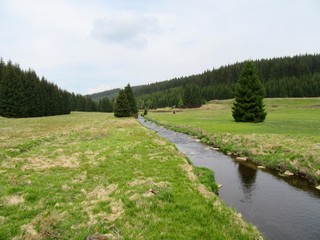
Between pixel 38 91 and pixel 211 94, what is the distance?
104 m

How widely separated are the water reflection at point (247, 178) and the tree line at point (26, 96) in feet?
254

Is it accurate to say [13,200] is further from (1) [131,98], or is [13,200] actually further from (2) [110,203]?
(1) [131,98]

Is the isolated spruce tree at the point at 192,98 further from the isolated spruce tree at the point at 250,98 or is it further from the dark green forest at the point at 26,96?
the isolated spruce tree at the point at 250,98

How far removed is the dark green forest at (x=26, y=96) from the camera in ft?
257

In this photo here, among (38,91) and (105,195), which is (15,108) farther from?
(105,195)

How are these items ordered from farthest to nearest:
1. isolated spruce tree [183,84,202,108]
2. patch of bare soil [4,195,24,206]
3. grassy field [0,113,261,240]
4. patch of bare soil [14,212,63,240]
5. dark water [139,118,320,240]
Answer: isolated spruce tree [183,84,202,108], dark water [139,118,320,240], patch of bare soil [4,195,24,206], grassy field [0,113,261,240], patch of bare soil [14,212,63,240]

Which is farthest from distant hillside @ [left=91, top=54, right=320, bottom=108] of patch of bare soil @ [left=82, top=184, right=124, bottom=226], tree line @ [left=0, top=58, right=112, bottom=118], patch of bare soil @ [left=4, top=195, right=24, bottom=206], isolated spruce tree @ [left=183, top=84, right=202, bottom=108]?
patch of bare soil @ [left=4, top=195, right=24, bottom=206]

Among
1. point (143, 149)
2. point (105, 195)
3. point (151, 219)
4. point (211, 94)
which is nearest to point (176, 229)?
point (151, 219)

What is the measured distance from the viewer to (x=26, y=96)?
84438mm

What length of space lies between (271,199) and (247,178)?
4079 mm

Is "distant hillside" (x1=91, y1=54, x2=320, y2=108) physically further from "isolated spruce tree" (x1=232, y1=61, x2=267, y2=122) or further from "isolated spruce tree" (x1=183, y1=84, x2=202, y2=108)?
"isolated spruce tree" (x1=232, y1=61, x2=267, y2=122)

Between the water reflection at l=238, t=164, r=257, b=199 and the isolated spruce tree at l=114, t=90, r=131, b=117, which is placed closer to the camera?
the water reflection at l=238, t=164, r=257, b=199

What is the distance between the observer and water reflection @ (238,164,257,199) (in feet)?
52.2

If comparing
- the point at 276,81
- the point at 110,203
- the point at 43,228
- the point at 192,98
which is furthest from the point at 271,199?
the point at 276,81
